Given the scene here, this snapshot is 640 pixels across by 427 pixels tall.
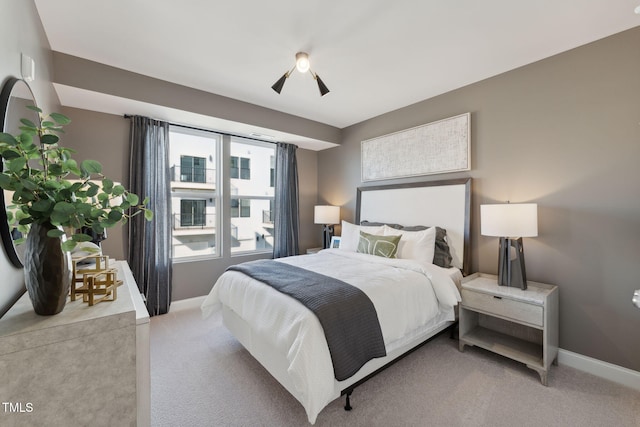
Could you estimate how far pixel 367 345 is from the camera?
5.61ft

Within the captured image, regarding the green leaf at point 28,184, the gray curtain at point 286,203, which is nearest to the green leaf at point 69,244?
the green leaf at point 28,184

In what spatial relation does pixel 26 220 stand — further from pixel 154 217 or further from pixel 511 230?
pixel 511 230

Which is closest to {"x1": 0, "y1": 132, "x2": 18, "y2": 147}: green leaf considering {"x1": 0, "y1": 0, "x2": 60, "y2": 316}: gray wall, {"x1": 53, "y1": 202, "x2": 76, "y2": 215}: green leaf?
{"x1": 53, "y1": 202, "x2": 76, "y2": 215}: green leaf

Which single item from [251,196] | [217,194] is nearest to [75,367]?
[217,194]

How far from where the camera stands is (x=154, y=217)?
3244mm

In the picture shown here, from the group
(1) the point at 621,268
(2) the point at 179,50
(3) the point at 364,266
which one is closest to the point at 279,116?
(2) the point at 179,50

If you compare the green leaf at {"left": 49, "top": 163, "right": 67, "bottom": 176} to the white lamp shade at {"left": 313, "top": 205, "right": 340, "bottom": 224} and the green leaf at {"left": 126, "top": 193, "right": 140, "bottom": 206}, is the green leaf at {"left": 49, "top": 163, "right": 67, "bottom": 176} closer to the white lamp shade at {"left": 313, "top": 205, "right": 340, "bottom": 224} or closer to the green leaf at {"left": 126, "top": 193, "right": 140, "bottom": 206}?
the green leaf at {"left": 126, "top": 193, "right": 140, "bottom": 206}

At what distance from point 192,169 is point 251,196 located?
95 centimetres

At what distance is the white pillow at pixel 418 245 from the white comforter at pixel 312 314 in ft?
1.03

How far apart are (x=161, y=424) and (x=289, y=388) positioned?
806 millimetres

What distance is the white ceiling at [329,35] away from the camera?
182 centimetres

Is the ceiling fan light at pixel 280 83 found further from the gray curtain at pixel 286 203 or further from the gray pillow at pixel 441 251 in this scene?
the gray pillow at pixel 441 251

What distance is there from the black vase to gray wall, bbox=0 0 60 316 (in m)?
0.25

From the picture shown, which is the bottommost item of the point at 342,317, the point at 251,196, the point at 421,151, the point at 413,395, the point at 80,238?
the point at 413,395
